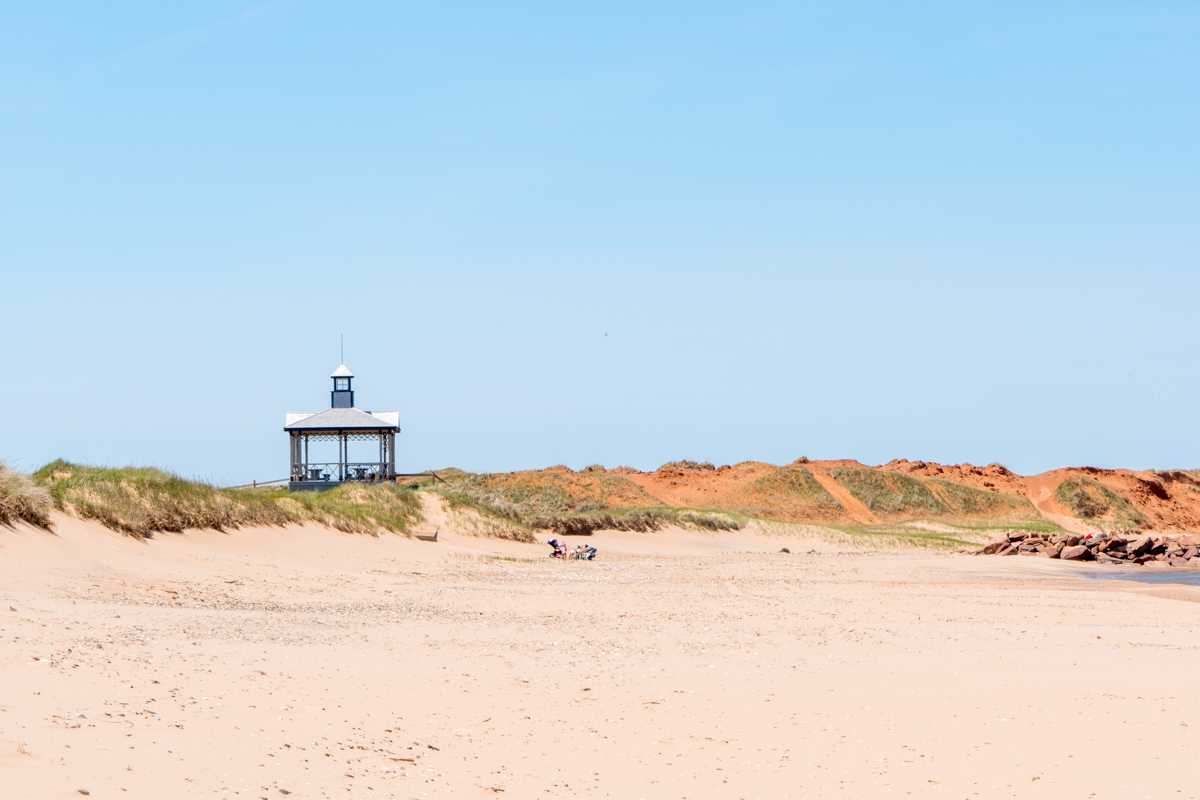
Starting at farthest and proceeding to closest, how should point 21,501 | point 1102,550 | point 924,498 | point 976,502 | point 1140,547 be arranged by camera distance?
point 976,502
point 924,498
point 1140,547
point 1102,550
point 21,501

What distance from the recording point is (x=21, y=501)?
44.1 feet

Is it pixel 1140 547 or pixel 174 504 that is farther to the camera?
pixel 1140 547

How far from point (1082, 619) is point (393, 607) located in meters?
8.21

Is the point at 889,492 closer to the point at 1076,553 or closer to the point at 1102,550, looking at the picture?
the point at 1102,550

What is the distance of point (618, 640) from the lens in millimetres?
10047

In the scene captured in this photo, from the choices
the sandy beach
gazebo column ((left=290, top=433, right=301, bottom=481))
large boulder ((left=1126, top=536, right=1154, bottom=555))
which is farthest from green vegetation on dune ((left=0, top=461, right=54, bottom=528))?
large boulder ((left=1126, top=536, right=1154, bottom=555))

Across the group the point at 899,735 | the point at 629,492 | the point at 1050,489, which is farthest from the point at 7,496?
the point at 1050,489

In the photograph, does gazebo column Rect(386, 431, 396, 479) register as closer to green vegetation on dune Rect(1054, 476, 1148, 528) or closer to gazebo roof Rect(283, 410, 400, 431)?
gazebo roof Rect(283, 410, 400, 431)

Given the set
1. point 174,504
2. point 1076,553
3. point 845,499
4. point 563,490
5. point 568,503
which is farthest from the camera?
point 845,499

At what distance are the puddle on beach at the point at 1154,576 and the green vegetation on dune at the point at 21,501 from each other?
18.7m

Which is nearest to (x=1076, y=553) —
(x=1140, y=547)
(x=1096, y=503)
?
(x=1140, y=547)

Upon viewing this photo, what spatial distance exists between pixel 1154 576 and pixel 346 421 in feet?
77.0

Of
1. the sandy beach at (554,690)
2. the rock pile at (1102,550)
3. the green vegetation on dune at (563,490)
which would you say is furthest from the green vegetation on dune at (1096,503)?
the sandy beach at (554,690)

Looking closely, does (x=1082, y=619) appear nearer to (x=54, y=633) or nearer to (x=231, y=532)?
(x=54, y=633)
